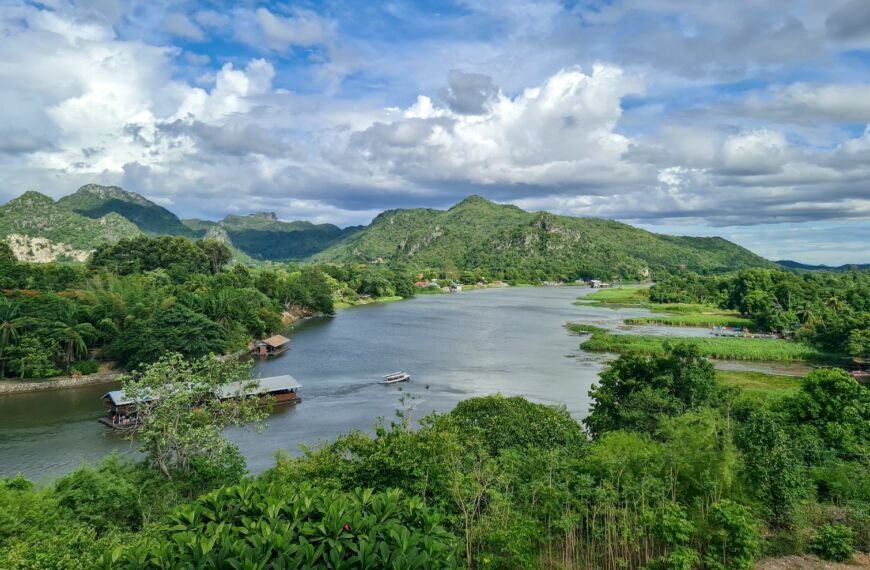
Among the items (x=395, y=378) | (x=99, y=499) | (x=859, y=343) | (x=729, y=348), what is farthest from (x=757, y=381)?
(x=99, y=499)

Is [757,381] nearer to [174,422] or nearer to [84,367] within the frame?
[174,422]

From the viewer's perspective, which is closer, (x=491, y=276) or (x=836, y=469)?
(x=836, y=469)

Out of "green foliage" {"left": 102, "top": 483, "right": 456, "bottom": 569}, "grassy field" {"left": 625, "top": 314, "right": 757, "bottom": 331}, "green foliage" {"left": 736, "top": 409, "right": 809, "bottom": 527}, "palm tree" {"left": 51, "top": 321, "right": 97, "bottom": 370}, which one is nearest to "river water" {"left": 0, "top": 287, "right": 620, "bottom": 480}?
"palm tree" {"left": 51, "top": 321, "right": 97, "bottom": 370}

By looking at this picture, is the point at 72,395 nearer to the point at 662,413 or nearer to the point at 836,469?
the point at 662,413

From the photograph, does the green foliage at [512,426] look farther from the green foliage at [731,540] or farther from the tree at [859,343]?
the tree at [859,343]

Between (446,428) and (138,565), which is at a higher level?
(138,565)

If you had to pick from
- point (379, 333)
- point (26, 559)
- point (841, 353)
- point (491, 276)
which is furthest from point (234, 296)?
point (491, 276)

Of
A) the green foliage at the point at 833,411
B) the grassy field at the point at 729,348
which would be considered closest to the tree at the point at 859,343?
the grassy field at the point at 729,348

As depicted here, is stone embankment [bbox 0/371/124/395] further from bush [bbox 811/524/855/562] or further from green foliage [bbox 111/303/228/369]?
bush [bbox 811/524/855/562]
